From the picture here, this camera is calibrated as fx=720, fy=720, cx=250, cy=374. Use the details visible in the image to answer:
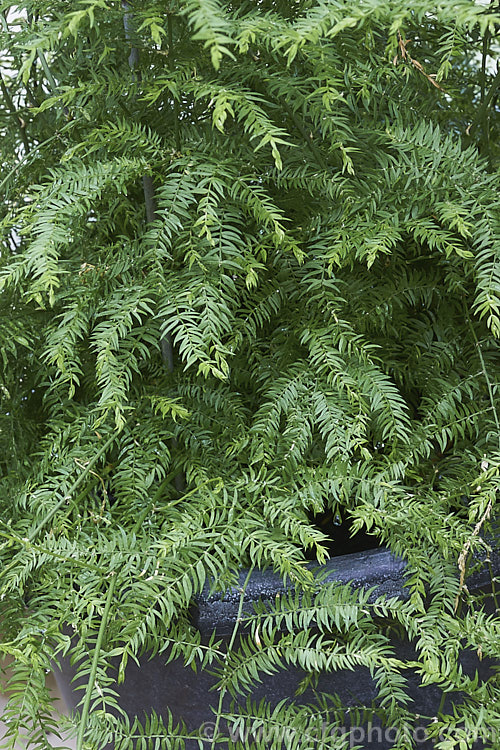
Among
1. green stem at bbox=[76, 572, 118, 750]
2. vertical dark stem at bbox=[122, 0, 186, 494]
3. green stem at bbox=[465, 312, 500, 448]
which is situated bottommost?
green stem at bbox=[76, 572, 118, 750]

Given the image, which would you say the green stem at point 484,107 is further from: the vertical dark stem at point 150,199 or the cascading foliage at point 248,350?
the vertical dark stem at point 150,199

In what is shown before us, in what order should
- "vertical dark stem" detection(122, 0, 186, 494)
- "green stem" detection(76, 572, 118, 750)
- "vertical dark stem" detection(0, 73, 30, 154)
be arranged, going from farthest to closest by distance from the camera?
"vertical dark stem" detection(0, 73, 30, 154)
"vertical dark stem" detection(122, 0, 186, 494)
"green stem" detection(76, 572, 118, 750)

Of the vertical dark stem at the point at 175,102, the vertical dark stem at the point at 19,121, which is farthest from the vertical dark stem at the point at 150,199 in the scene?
the vertical dark stem at the point at 19,121

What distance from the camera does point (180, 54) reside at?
0.63m

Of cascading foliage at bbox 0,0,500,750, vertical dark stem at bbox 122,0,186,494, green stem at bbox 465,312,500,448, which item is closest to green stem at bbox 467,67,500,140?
cascading foliage at bbox 0,0,500,750

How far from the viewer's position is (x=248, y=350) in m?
0.71

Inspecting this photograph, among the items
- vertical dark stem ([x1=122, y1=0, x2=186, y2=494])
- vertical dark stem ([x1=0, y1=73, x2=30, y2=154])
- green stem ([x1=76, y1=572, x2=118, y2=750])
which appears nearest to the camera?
green stem ([x1=76, y1=572, x2=118, y2=750])

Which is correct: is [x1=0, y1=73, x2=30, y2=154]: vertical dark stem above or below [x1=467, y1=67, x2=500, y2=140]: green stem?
above

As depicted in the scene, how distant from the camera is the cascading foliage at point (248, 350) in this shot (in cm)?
58

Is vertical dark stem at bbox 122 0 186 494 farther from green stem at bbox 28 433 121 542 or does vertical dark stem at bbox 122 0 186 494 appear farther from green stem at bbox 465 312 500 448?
green stem at bbox 465 312 500 448

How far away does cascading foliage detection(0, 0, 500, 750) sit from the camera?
0.58 m

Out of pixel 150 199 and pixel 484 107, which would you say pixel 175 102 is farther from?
pixel 484 107

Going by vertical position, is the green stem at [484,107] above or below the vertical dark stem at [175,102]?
below

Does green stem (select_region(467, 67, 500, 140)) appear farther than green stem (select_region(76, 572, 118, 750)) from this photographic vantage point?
Yes
